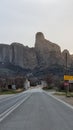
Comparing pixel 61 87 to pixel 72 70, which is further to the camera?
pixel 72 70

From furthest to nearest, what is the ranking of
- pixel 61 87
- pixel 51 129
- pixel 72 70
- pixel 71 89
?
pixel 72 70 → pixel 61 87 → pixel 71 89 → pixel 51 129

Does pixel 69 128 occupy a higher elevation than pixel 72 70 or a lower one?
lower

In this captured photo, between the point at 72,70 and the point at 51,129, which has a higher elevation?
the point at 72,70

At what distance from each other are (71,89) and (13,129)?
105 meters

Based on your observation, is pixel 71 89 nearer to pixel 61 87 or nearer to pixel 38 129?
pixel 61 87

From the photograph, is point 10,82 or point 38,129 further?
point 10,82

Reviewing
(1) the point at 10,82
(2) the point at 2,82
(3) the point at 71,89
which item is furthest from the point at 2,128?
(1) the point at 10,82

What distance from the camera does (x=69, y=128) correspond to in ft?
49.1

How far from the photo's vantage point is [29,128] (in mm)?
15180

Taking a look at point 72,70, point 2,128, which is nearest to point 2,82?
point 72,70

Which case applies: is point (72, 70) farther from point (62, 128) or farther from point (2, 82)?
point (62, 128)

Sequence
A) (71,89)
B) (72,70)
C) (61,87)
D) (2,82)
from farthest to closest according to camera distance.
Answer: (2,82)
(72,70)
(61,87)
(71,89)

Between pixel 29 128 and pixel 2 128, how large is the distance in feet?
3.42

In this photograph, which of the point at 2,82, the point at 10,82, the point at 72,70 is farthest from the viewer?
the point at 10,82
